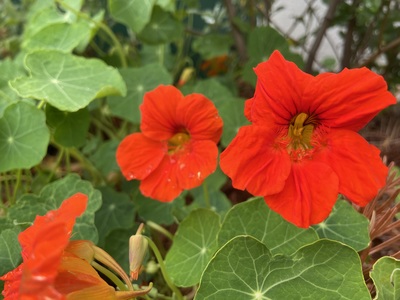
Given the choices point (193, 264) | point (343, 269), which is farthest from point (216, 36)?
point (343, 269)

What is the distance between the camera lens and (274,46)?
1366mm

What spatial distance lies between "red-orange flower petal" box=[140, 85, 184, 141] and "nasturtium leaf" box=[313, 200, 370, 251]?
13.7 inches

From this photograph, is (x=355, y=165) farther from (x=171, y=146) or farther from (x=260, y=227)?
(x=171, y=146)

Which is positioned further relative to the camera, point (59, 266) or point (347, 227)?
point (347, 227)

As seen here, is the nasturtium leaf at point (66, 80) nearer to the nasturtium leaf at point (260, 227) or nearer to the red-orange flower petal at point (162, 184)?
the red-orange flower petal at point (162, 184)

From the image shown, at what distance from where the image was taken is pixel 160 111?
930mm

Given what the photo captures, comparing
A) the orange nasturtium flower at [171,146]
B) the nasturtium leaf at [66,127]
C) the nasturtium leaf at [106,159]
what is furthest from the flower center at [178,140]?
the nasturtium leaf at [106,159]

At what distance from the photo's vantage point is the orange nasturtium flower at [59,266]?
1.54 feet

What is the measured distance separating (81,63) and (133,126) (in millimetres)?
430

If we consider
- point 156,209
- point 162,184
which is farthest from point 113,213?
point 162,184

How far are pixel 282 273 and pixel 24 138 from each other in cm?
69

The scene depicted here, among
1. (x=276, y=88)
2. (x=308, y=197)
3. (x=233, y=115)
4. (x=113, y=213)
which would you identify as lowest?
(x=113, y=213)

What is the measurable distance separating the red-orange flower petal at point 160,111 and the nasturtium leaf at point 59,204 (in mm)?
178

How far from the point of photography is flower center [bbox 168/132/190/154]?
99cm
